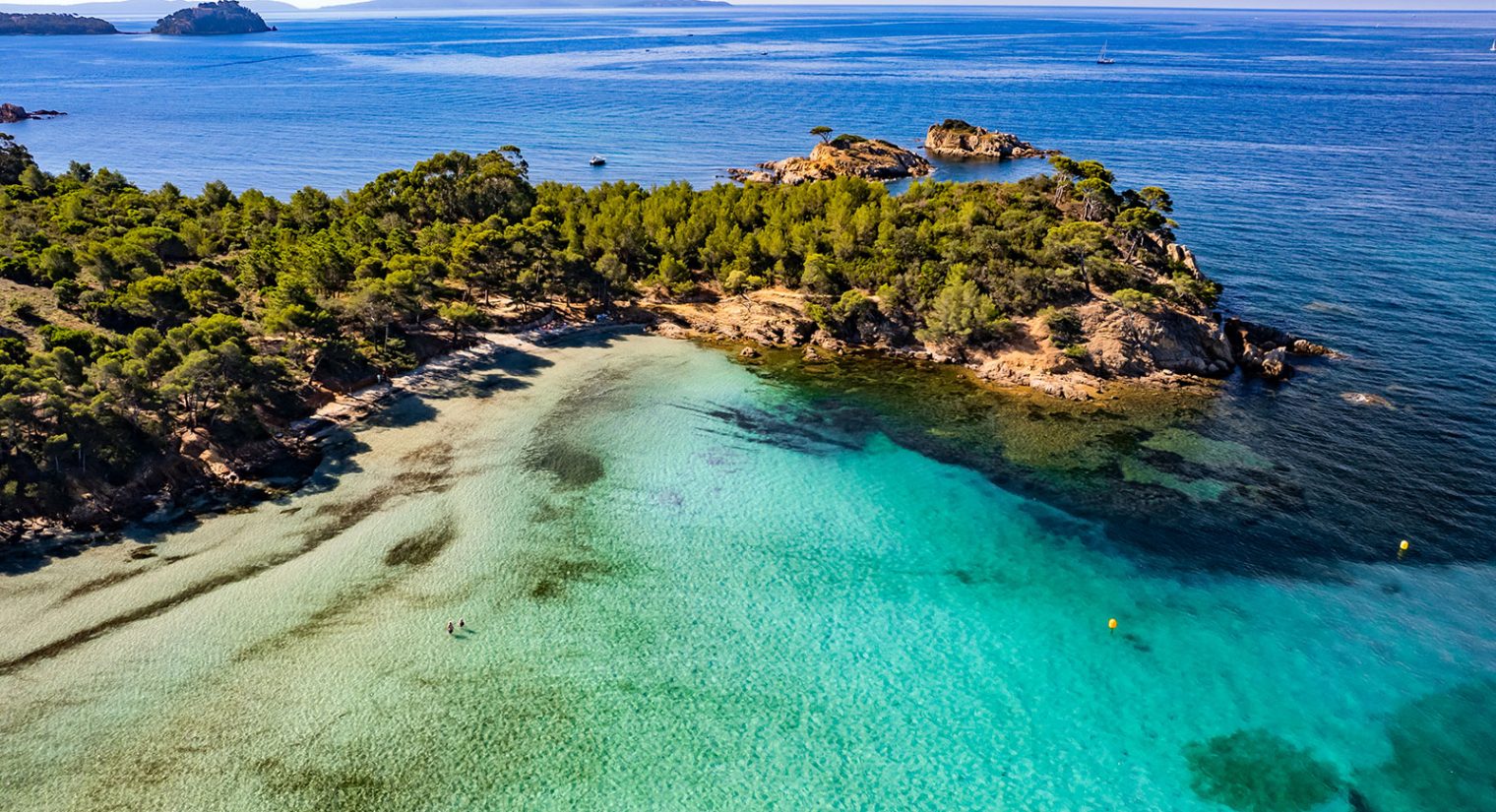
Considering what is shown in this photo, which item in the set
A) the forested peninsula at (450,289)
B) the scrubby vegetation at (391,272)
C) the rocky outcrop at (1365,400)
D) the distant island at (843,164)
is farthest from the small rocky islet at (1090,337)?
the distant island at (843,164)

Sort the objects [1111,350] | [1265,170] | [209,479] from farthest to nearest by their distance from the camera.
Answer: [1265,170]
[1111,350]
[209,479]

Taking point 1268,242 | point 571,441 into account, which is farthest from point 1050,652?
point 1268,242

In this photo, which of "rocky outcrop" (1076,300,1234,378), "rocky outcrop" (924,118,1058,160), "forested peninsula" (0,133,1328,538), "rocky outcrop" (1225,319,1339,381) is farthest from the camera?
"rocky outcrop" (924,118,1058,160)

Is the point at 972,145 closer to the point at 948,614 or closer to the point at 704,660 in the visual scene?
the point at 948,614

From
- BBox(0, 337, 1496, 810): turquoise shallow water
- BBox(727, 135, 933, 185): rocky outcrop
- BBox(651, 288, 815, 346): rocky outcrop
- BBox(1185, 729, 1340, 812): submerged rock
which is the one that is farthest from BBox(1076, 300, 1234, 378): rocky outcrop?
BBox(727, 135, 933, 185): rocky outcrop

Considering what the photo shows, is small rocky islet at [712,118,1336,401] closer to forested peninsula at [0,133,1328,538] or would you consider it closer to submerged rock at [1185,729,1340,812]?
forested peninsula at [0,133,1328,538]

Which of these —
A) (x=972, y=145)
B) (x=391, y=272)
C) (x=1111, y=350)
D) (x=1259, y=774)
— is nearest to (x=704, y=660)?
(x=1259, y=774)
